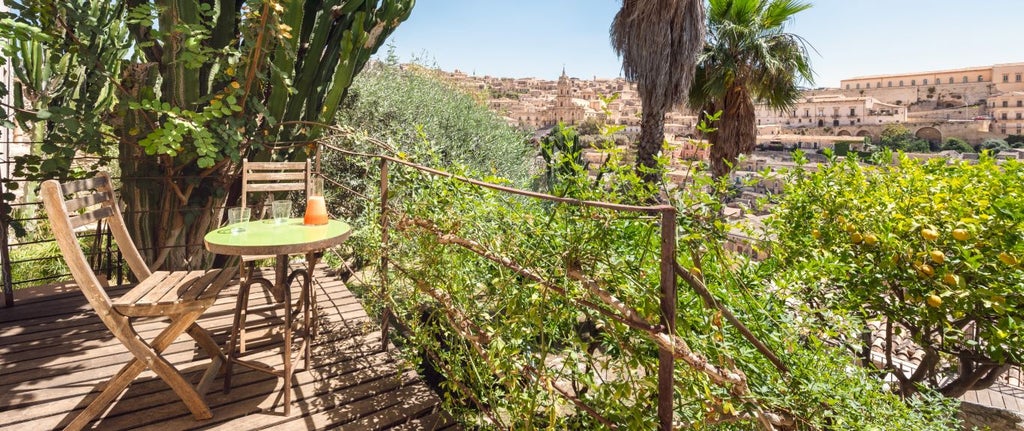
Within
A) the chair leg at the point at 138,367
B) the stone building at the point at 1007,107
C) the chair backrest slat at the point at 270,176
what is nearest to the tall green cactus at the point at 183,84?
the chair backrest slat at the point at 270,176

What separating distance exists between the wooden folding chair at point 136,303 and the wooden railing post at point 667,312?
164cm

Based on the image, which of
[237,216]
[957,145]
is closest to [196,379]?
[237,216]

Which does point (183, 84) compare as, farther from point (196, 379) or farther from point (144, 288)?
point (196, 379)

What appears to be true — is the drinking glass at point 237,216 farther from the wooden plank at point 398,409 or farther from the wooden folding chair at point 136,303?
the wooden plank at point 398,409

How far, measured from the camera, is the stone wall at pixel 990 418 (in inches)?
130

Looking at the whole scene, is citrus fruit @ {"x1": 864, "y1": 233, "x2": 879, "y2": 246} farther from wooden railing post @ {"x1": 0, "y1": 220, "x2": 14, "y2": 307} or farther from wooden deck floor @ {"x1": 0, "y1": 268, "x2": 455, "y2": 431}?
wooden railing post @ {"x1": 0, "y1": 220, "x2": 14, "y2": 307}

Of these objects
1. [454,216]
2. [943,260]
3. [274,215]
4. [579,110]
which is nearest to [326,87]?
[274,215]

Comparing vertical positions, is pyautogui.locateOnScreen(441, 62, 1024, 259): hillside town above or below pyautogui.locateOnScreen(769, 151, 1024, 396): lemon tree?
above

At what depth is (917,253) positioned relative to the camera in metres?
1.91

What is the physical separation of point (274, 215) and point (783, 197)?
2.74 m

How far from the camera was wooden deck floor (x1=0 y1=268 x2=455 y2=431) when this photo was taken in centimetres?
198

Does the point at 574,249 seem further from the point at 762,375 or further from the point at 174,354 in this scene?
the point at 174,354

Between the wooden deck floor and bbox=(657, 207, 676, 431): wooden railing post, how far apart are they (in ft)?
3.73

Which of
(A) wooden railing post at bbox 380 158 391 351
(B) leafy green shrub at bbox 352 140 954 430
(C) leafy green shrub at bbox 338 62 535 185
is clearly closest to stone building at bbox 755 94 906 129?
(C) leafy green shrub at bbox 338 62 535 185
